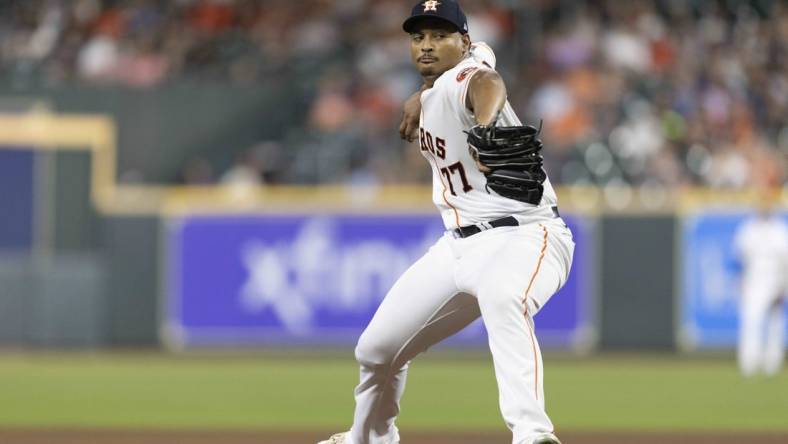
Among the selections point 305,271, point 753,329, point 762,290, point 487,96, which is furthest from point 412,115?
point 305,271

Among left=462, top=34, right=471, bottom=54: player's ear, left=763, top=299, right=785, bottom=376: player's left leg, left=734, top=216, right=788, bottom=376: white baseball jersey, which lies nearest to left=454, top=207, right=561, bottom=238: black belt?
left=462, top=34, right=471, bottom=54: player's ear

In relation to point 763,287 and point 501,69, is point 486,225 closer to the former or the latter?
point 763,287

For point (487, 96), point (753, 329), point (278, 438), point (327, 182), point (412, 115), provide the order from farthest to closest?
point (327, 182), point (753, 329), point (278, 438), point (412, 115), point (487, 96)

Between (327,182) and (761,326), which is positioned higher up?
(327,182)

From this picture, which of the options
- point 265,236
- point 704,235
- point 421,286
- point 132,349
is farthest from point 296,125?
point 421,286

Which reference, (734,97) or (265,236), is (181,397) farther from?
(734,97)

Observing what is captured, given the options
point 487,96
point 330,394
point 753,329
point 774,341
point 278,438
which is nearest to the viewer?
point 487,96

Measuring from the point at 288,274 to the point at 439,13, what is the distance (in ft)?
35.3

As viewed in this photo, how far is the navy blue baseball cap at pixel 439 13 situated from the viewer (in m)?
5.84

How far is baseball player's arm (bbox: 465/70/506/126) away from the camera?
18.1ft

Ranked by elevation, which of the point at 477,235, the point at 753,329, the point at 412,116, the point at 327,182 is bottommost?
the point at 753,329

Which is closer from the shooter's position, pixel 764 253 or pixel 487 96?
pixel 487 96

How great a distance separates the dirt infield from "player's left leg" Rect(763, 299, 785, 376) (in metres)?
5.40

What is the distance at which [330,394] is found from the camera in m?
11.7
